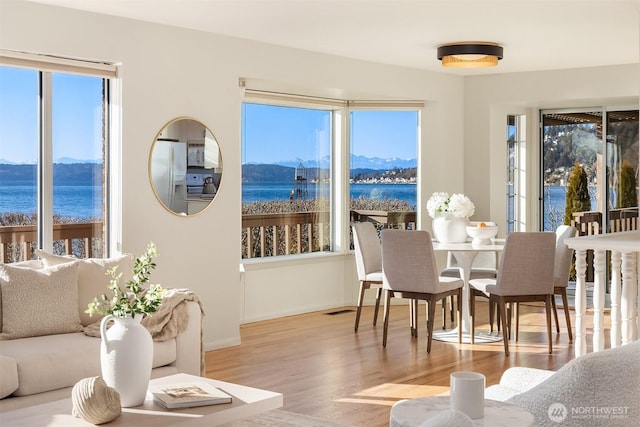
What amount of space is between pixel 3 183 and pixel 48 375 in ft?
5.63

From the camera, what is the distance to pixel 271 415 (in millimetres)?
4711

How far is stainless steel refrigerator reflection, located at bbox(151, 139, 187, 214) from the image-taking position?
613 centimetres

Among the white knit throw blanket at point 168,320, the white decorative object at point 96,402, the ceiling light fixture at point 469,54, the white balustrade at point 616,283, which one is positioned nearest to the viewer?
the white decorative object at point 96,402

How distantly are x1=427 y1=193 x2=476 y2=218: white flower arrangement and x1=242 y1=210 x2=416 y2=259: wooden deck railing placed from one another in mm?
1655

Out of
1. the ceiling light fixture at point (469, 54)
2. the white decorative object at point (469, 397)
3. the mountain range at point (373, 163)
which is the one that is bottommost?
the white decorative object at point (469, 397)

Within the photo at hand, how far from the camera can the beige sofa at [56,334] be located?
4109mm

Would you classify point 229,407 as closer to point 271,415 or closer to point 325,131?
point 271,415

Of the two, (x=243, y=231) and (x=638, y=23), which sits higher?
(x=638, y=23)

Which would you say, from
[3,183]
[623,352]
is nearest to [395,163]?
[3,183]

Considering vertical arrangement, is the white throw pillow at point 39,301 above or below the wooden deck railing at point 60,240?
below

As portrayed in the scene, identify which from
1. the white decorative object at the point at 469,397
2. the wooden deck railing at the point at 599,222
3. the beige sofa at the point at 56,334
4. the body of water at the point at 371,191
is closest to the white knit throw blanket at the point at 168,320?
the beige sofa at the point at 56,334

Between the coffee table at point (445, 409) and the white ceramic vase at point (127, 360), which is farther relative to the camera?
the white ceramic vase at point (127, 360)

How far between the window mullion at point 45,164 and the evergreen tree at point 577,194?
586cm

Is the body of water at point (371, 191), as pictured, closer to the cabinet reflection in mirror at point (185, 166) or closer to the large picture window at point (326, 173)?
the large picture window at point (326, 173)
